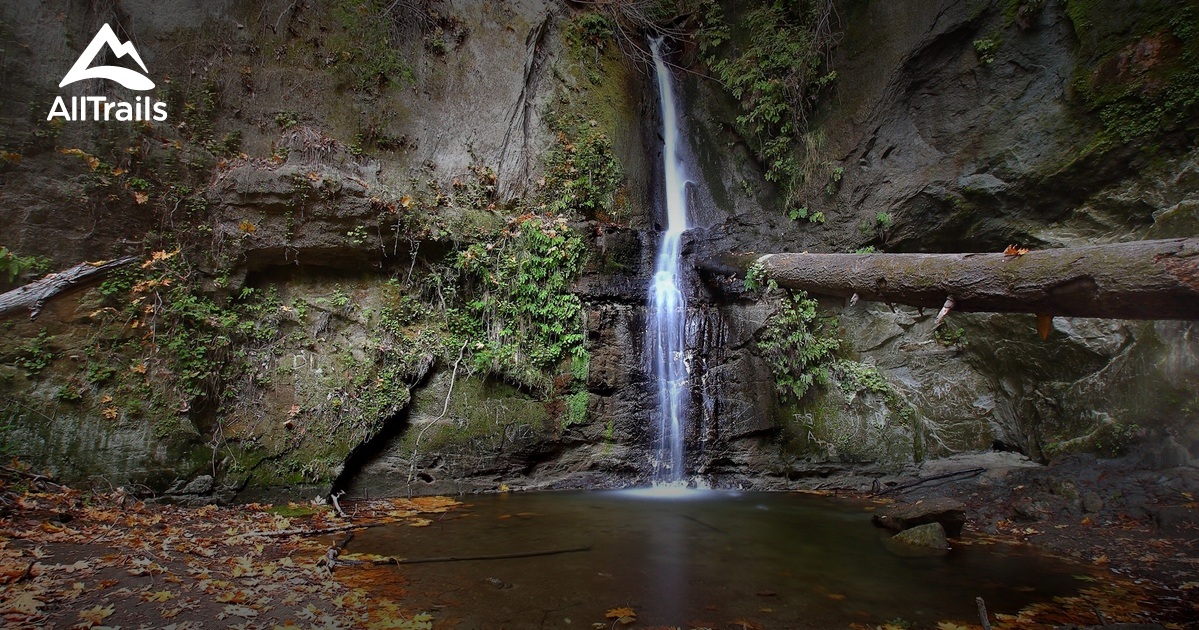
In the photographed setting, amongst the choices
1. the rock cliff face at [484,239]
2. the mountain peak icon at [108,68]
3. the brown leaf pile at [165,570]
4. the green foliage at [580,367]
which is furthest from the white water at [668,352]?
the mountain peak icon at [108,68]

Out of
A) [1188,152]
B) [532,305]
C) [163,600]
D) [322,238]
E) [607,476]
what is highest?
[1188,152]

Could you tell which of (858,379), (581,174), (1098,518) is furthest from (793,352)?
(581,174)

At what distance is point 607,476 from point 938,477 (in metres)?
4.44

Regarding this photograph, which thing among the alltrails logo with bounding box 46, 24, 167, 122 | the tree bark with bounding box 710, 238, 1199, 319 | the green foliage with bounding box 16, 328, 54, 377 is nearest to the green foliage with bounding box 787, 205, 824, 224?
the tree bark with bounding box 710, 238, 1199, 319

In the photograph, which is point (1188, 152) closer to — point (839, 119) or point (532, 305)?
point (839, 119)

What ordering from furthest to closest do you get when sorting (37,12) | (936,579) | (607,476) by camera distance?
(607,476), (37,12), (936,579)

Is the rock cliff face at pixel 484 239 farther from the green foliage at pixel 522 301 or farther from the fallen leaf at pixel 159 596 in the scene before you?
the fallen leaf at pixel 159 596

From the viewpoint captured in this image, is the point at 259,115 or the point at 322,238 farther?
the point at 259,115

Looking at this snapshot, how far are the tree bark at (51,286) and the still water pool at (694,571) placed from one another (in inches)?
175

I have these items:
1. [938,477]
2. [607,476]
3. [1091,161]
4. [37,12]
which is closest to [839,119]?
[1091,161]

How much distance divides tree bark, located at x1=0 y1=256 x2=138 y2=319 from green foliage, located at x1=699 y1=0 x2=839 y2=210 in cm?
962

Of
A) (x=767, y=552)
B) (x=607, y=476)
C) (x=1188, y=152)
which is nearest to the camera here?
(x=767, y=552)

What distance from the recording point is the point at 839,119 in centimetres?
905

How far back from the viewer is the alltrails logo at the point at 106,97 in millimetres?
6391
